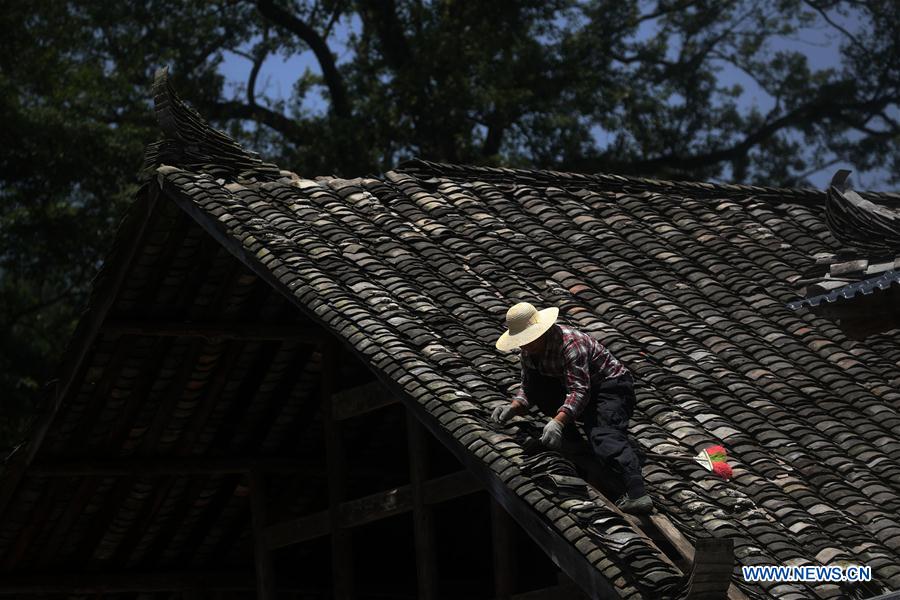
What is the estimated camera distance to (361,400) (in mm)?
10219

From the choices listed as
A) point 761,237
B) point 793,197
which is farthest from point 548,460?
point 793,197

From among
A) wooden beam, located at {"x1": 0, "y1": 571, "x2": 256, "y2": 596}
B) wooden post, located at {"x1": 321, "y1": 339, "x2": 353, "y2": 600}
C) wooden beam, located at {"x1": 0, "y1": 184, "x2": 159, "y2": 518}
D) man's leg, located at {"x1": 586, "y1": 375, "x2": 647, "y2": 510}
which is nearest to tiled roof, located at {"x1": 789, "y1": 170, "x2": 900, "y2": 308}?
man's leg, located at {"x1": 586, "y1": 375, "x2": 647, "y2": 510}

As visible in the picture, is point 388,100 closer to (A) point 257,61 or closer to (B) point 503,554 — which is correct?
(A) point 257,61

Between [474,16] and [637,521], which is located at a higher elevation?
[474,16]

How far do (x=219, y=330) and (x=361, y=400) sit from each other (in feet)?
4.06

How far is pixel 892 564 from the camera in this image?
756 cm

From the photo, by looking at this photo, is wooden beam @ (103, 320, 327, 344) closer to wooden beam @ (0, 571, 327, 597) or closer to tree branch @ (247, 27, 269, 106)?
wooden beam @ (0, 571, 327, 597)

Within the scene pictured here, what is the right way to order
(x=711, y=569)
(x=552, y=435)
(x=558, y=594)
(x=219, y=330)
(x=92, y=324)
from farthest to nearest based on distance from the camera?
(x=219, y=330)
(x=92, y=324)
(x=558, y=594)
(x=552, y=435)
(x=711, y=569)

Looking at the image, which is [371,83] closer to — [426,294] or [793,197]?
[793,197]

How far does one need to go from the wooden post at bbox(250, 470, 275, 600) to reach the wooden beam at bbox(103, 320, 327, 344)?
1328 mm

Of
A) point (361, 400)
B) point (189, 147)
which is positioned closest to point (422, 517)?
point (361, 400)

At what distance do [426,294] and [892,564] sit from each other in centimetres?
344

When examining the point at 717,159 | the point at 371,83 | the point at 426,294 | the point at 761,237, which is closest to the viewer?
the point at 426,294

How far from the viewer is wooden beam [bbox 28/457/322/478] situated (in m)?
11.0
